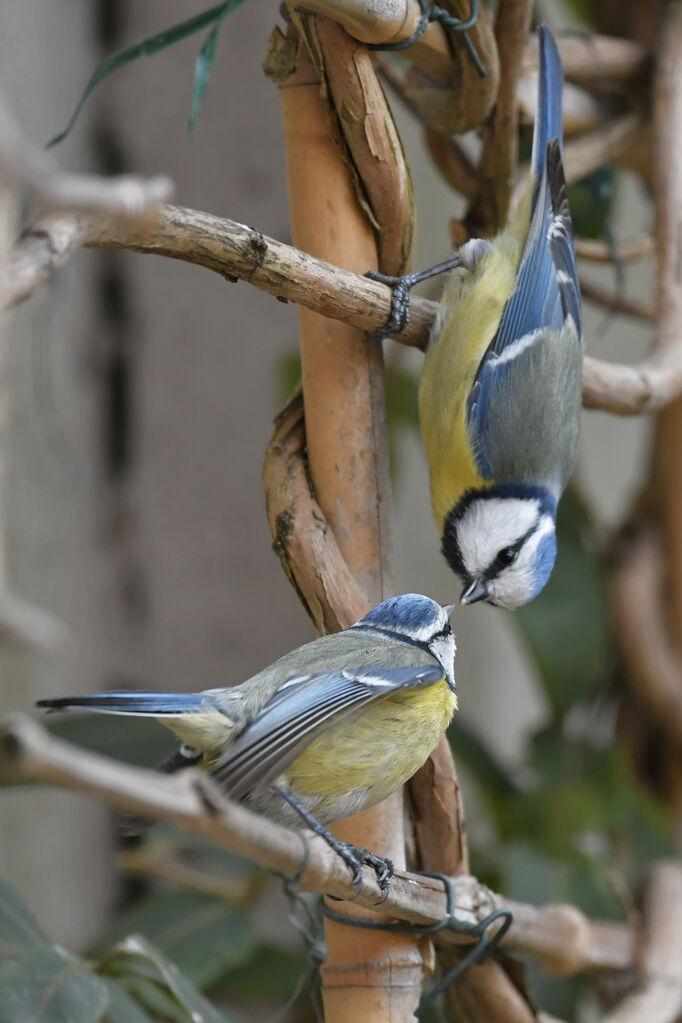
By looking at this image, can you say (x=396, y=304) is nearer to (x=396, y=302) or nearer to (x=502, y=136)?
(x=396, y=302)

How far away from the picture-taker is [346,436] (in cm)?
87

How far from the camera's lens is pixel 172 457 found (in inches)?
76.5

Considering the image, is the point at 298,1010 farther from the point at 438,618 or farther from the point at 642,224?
the point at 642,224

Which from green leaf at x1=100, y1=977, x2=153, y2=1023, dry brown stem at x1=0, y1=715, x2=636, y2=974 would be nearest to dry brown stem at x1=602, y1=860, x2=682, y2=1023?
dry brown stem at x1=0, y1=715, x2=636, y2=974

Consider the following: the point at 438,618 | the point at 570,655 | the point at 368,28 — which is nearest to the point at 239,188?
the point at 570,655

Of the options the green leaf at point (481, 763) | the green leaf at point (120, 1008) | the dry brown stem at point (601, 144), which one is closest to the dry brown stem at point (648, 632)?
the green leaf at point (481, 763)

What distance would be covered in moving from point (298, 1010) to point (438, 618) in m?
0.95

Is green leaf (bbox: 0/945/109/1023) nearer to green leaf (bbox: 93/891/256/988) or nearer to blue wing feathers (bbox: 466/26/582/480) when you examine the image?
green leaf (bbox: 93/891/256/988)

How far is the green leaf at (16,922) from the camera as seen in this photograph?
2.73 feet

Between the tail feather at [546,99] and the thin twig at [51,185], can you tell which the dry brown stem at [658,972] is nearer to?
the tail feather at [546,99]

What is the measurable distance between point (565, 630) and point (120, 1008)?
96 cm

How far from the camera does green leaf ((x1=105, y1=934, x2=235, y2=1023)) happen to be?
85 cm

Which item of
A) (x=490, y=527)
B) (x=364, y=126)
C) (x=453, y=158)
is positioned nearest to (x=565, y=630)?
(x=490, y=527)

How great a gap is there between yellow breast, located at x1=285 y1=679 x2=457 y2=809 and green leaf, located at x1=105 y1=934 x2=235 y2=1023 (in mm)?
234
